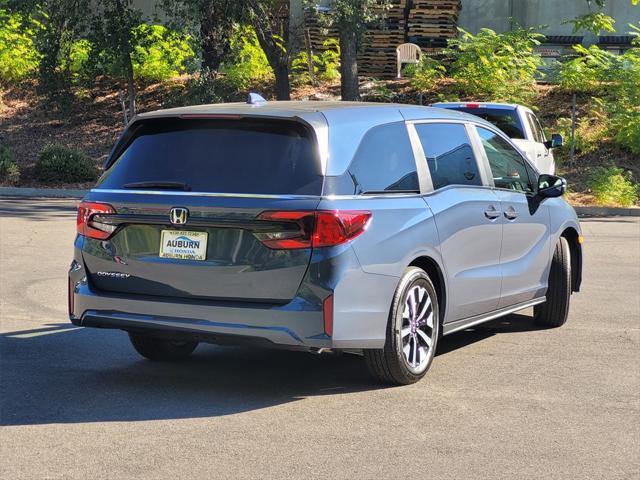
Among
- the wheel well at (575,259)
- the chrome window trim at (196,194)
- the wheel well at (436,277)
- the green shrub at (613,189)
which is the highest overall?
the chrome window trim at (196,194)

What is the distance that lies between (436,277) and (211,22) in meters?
19.4

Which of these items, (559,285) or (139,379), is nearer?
(139,379)

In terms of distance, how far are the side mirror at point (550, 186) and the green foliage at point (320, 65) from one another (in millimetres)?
22239

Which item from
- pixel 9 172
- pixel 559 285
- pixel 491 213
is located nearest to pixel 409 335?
pixel 491 213

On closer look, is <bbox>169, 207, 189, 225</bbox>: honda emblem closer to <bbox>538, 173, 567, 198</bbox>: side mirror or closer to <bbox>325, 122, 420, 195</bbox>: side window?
<bbox>325, 122, 420, 195</bbox>: side window

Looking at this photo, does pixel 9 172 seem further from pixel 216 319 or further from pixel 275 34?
pixel 216 319

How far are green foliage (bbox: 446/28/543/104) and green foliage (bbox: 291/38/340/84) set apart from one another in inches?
154

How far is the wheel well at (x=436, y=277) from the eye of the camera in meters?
7.19

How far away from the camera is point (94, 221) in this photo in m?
6.88

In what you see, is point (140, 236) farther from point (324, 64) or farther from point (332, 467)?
point (324, 64)

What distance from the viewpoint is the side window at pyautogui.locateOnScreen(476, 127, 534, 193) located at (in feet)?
27.4

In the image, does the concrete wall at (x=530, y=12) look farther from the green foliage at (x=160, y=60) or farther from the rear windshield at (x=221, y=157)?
the rear windshield at (x=221, y=157)

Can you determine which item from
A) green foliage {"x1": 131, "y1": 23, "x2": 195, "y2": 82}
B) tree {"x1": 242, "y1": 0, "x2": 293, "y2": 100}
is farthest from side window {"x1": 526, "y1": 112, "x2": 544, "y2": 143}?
green foliage {"x1": 131, "y1": 23, "x2": 195, "y2": 82}

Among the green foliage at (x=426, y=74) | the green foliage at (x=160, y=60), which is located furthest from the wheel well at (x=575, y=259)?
the green foliage at (x=160, y=60)
